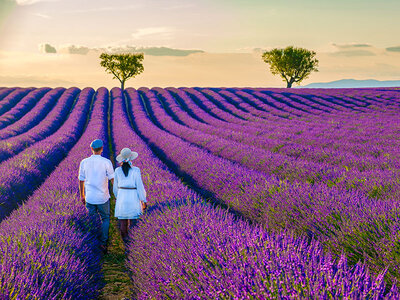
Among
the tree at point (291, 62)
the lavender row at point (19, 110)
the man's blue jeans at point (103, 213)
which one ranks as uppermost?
the tree at point (291, 62)

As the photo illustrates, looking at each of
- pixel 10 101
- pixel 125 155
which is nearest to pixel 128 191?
pixel 125 155

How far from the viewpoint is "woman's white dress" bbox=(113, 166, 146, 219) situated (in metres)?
3.98

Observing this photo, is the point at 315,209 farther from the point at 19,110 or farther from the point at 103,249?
the point at 19,110

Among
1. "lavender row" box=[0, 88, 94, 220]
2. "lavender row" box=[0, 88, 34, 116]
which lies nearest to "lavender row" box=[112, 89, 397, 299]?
"lavender row" box=[0, 88, 94, 220]

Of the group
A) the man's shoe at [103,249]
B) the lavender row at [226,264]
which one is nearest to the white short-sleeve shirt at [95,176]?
the man's shoe at [103,249]

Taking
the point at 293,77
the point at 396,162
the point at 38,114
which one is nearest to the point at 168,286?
the point at 396,162

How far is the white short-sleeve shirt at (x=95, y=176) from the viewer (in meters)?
4.14

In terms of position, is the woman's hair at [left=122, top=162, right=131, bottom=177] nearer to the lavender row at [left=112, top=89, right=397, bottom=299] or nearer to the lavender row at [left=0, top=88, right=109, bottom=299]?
the lavender row at [left=112, top=89, right=397, bottom=299]

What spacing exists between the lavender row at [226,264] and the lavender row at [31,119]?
12.3 m

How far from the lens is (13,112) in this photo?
21.4 metres

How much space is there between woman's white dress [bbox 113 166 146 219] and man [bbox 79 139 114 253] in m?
0.27

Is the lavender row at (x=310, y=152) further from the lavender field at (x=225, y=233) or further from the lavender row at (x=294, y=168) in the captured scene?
the lavender row at (x=294, y=168)

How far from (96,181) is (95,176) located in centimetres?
7

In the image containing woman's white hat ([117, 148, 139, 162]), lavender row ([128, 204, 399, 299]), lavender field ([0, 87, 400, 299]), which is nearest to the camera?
lavender row ([128, 204, 399, 299])
